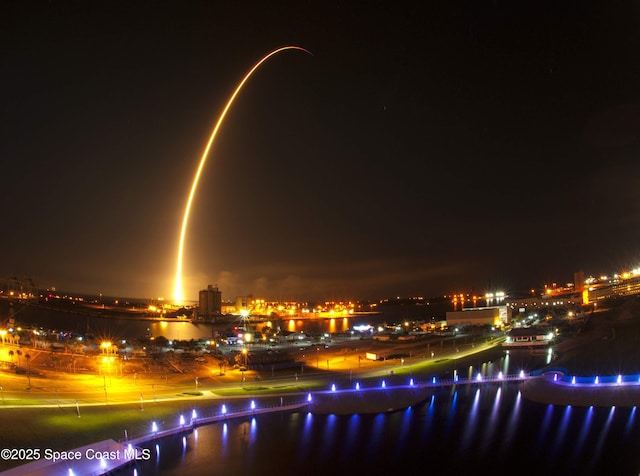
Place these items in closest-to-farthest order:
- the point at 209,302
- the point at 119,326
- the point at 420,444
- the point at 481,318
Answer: the point at 420,444
the point at 481,318
the point at 119,326
the point at 209,302

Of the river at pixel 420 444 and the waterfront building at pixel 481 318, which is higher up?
the waterfront building at pixel 481 318

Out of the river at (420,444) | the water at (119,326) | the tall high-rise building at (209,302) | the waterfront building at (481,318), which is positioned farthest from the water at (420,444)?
the tall high-rise building at (209,302)

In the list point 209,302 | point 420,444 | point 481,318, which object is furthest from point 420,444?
point 209,302

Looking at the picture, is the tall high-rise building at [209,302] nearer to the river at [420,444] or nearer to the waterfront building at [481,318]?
the waterfront building at [481,318]

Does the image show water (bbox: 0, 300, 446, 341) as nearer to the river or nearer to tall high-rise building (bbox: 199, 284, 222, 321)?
tall high-rise building (bbox: 199, 284, 222, 321)

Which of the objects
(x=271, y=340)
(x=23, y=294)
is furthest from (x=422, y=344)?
(x=23, y=294)

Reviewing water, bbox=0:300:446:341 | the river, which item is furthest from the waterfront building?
the river

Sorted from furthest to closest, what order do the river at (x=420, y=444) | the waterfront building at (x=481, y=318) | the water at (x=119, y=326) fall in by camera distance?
the water at (x=119, y=326) → the waterfront building at (x=481, y=318) → the river at (x=420, y=444)

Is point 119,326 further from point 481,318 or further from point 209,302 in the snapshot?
point 481,318
